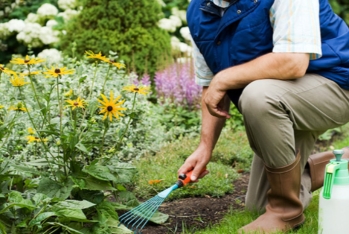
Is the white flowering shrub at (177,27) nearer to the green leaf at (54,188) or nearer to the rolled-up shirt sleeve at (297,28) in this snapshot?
the rolled-up shirt sleeve at (297,28)

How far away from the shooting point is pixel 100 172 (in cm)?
289

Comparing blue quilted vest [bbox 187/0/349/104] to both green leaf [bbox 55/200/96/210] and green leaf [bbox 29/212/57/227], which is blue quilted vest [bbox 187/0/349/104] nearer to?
green leaf [bbox 55/200/96/210]

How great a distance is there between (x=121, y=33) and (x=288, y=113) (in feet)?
11.2

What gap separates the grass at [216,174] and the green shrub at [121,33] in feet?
4.66

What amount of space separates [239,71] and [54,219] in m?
1.05

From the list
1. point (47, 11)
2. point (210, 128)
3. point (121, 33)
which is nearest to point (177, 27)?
point (47, 11)

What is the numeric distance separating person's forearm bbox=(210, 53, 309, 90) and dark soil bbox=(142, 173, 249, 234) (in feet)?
2.34

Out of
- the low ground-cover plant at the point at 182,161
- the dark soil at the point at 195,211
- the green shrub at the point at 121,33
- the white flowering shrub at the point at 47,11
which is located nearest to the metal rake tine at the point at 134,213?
the dark soil at the point at 195,211

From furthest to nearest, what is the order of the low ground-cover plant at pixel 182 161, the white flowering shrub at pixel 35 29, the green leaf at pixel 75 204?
the white flowering shrub at pixel 35 29 < the low ground-cover plant at pixel 182 161 < the green leaf at pixel 75 204

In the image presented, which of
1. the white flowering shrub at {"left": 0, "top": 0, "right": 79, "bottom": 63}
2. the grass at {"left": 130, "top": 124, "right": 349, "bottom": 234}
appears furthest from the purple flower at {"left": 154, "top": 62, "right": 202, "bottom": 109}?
the white flowering shrub at {"left": 0, "top": 0, "right": 79, "bottom": 63}

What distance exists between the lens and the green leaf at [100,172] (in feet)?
9.38

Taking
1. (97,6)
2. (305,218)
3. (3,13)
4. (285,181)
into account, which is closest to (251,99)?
(285,181)

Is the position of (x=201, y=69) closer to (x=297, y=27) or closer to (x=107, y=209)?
(x=297, y=27)

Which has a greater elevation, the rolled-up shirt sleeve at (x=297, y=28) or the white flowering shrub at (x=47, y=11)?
the rolled-up shirt sleeve at (x=297, y=28)
